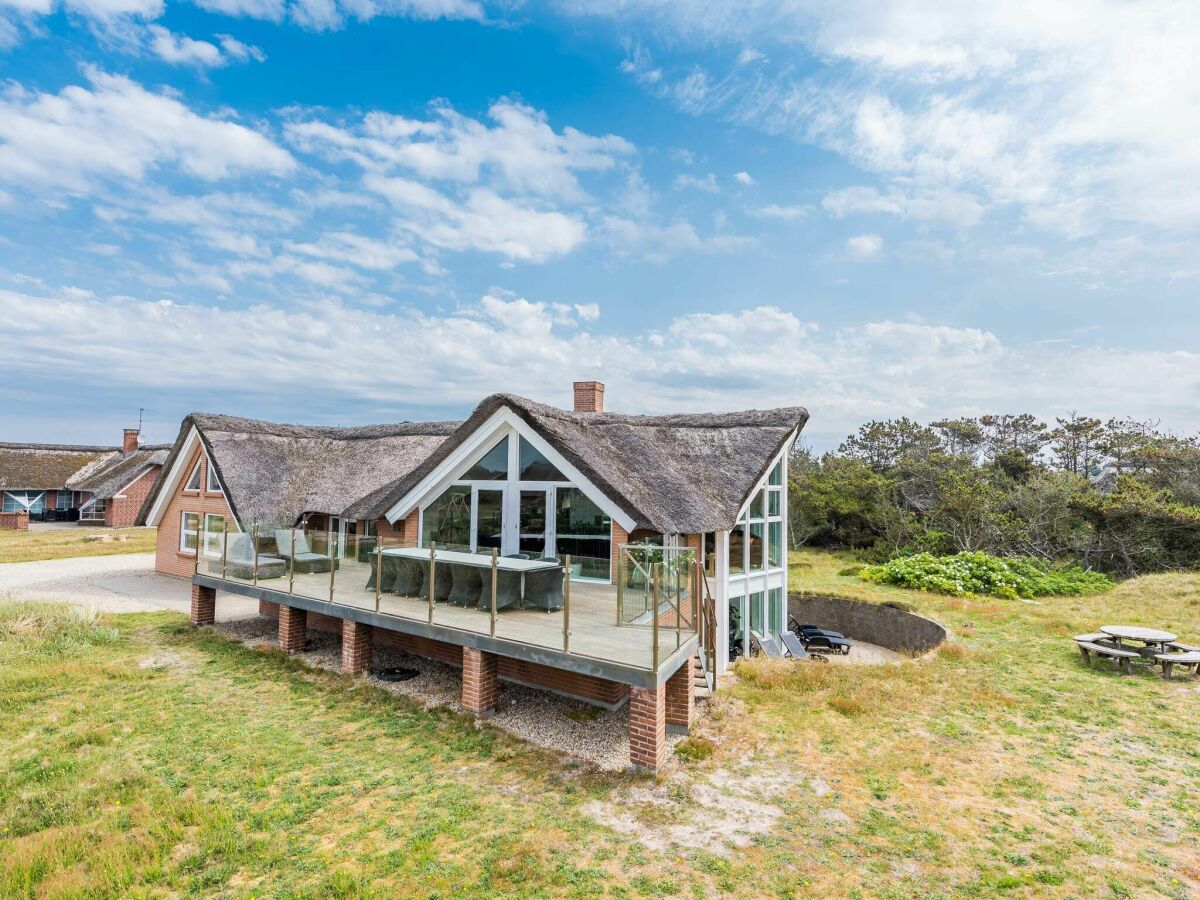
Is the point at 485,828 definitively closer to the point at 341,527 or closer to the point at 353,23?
the point at 341,527

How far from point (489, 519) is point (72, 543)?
2961 centimetres

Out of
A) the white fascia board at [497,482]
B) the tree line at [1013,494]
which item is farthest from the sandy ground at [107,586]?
the tree line at [1013,494]

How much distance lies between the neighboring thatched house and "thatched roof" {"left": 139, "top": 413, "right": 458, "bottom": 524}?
3.6 inches

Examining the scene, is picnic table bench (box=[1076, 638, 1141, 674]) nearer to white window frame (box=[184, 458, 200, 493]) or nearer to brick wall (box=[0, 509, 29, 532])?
white window frame (box=[184, 458, 200, 493])

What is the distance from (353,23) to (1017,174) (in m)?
15.9

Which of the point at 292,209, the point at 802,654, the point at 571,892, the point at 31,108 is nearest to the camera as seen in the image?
the point at 571,892

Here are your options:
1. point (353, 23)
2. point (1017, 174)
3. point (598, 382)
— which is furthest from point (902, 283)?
point (353, 23)

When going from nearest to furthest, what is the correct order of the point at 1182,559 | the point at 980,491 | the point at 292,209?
the point at 292,209 < the point at 1182,559 < the point at 980,491

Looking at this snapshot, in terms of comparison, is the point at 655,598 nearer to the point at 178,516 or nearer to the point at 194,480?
the point at 194,480

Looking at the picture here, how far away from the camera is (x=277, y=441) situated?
65.3 ft

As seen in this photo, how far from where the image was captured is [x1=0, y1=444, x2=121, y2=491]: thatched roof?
3744cm

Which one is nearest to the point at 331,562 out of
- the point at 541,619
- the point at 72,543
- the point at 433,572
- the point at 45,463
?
the point at 433,572

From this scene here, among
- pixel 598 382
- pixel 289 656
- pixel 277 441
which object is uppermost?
pixel 598 382

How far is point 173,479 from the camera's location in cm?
1950
